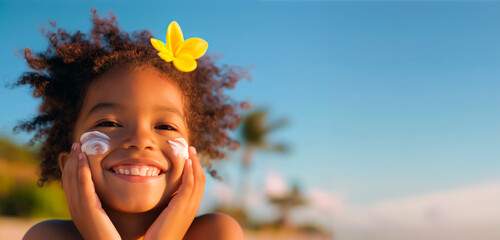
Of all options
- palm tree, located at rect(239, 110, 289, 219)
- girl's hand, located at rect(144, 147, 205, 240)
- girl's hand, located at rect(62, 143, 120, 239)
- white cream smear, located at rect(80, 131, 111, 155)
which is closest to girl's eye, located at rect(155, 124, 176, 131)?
girl's hand, located at rect(144, 147, 205, 240)

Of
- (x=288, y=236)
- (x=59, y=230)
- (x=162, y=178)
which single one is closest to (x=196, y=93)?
(x=162, y=178)

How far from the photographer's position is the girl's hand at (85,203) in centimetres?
180

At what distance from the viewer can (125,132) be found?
6.30 feet

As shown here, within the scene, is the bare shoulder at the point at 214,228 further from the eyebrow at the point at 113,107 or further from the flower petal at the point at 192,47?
the flower petal at the point at 192,47

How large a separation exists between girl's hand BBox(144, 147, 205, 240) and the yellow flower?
1.60 feet

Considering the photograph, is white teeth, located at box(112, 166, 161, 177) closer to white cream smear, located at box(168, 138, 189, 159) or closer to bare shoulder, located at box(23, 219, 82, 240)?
white cream smear, located at box(168, 138, 189, 159)

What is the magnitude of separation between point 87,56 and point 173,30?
0.49 metres

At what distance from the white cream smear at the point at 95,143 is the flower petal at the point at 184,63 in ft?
1.88

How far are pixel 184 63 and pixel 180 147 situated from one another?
20.0 inches

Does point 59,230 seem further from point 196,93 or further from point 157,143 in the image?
point 196,93

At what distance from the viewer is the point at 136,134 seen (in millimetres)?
1902

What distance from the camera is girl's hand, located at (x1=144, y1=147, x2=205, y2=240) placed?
186 cm

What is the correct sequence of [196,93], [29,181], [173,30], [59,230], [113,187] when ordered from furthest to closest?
[29,181], [196,93], [173,30], [59,230], [113,187]

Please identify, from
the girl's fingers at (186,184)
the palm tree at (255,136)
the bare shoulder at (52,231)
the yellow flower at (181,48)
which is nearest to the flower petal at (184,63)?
the yellow flower at (181,48)
